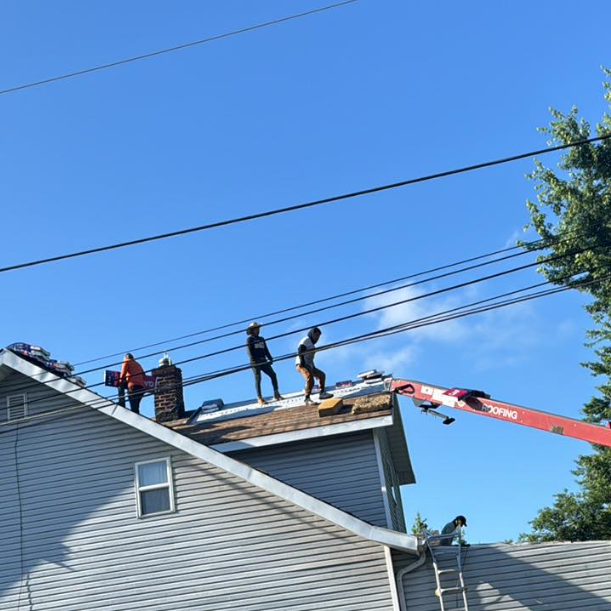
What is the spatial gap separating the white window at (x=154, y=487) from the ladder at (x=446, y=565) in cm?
500

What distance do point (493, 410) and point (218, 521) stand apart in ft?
18.1

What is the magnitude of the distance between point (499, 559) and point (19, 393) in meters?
10.2

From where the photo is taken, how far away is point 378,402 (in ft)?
53.2

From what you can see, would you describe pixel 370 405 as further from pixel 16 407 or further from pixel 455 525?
pixel 16 407

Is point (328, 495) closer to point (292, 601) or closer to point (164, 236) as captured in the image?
point (292, 601)

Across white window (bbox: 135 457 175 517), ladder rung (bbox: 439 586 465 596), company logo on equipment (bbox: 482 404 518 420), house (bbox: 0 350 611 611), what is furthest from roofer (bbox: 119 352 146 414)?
ladder rung (bbox: 439 586 465 596)

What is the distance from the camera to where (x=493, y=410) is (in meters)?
15.4

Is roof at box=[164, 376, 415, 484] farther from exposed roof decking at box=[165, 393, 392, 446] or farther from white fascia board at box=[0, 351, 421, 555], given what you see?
white fascia board at box=[0, 351, 421, 555]

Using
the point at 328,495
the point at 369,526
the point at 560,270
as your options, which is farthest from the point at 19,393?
the point at 560,270

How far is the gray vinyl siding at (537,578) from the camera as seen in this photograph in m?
13.4

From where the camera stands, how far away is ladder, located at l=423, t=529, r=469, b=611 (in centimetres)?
1368

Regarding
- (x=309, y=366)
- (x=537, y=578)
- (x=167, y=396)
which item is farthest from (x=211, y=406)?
(x=537, y=578)

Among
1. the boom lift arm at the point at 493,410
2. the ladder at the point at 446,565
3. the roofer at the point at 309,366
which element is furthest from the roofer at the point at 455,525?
the roofer at the point at 309,366

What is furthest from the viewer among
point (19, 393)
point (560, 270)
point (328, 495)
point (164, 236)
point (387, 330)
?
point (560, 270)
